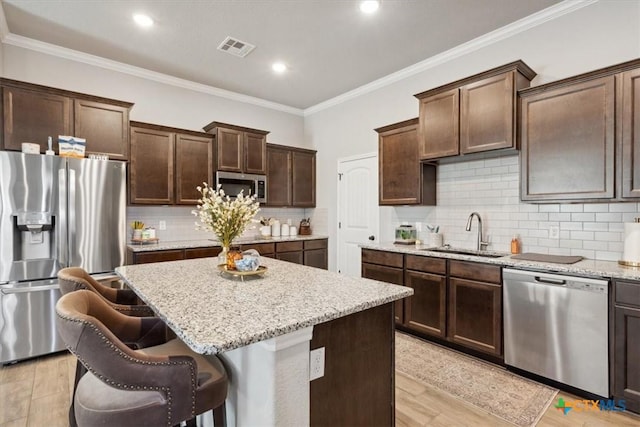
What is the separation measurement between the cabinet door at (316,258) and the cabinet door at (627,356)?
3610mm

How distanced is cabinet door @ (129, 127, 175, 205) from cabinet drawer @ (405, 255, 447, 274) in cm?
296

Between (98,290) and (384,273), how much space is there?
8.79 ft

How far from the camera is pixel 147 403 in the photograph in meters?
1.16

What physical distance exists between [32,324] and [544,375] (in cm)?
433

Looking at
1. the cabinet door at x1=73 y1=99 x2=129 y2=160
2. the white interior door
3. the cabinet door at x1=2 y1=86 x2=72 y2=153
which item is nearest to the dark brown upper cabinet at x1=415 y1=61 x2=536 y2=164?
the white interior door

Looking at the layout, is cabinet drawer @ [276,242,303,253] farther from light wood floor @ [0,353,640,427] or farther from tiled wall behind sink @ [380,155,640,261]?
light wood floor @ [0,353,640,427]

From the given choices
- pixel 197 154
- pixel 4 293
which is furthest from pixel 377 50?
pixel 4 293

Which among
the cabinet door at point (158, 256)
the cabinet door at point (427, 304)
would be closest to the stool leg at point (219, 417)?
the cabinet door at point (427, 304)

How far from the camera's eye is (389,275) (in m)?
3.62

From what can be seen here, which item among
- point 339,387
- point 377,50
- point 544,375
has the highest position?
point 377,50

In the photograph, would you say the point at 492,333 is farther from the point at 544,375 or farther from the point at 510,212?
the point at 510,212

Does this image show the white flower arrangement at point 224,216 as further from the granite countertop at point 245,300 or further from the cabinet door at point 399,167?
the cabinet door at point 399,167

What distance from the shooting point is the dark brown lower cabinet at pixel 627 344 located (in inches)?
81.6

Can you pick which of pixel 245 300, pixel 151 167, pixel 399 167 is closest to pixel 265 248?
pixel 151 167
